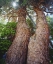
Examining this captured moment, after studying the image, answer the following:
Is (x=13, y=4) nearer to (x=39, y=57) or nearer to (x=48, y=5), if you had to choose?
(x=48, y=5)

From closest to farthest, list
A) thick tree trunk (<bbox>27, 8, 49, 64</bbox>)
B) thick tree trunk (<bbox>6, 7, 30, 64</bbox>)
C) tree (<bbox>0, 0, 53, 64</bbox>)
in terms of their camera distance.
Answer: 1. thick tree trunk (<bbox>27, 8, 49, 64</bbox>)
2. tree (<bbox>0, 0, 53, 64</bbox>)
3. thick tree trunk (<bbox>6, 7, 30, 64</bbox>)

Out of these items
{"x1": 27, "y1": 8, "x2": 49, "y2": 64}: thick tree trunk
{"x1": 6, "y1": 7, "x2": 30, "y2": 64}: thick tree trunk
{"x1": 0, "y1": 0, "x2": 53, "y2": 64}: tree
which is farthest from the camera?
{"x1": 6, "y1": 7, "x2": 30, "y2": 64}: thick tree trunk

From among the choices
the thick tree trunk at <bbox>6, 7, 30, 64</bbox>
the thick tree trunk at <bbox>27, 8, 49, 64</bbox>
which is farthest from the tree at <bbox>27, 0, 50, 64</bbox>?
the thick tree trunk at <bbox>6, 7, 30, 64</bbox>

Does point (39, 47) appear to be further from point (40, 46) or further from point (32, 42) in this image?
point (32, 42)

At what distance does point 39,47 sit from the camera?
229 inches

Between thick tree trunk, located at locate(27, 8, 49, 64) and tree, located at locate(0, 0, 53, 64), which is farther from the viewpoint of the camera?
tree, located at locate(0, 0, 53, 64)

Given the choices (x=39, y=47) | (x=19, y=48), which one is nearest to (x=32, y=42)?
(x=39, y=47)

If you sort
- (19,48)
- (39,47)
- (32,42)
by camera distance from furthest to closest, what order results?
(19,48)
(32,42)
(39,47)

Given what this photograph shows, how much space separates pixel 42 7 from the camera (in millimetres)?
7004

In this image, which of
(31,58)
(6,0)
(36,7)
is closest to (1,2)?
(6,0)

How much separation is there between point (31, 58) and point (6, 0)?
232cm

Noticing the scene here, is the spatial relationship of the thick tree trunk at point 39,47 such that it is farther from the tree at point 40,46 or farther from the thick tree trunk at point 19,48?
the thick tree trunk at point 19,48

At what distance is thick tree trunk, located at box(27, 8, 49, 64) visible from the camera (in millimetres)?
5646

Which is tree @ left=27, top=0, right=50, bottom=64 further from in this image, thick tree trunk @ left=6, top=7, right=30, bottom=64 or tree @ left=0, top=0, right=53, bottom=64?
thick tree trunk @ left=6, top=7, right=30, bottom=64
